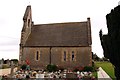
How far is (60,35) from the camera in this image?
1619 inches

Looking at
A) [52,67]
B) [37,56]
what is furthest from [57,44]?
[52,67]

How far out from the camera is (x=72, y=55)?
125ft

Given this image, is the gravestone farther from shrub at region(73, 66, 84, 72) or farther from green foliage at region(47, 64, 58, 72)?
green foliage at region(47, 64, 58, 72)

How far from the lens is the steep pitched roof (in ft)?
128

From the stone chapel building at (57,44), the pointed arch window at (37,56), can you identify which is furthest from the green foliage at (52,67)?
the pointed arch window at (37,56)

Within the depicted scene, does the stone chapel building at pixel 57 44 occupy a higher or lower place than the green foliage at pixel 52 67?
higher

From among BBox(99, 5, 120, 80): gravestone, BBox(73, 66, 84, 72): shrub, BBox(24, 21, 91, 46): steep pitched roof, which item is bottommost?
BBox(73, 66, 84, 72): shrub

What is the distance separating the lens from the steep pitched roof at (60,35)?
39.0 metres

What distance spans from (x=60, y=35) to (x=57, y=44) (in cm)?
259

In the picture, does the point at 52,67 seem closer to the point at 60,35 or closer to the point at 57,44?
the point at 57,44

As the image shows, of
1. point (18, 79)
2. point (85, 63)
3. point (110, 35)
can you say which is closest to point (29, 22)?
point (85, 63)

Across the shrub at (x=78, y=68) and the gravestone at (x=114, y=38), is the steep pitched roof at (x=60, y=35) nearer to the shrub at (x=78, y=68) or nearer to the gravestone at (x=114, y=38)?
the shrub at (x=78, y=68)

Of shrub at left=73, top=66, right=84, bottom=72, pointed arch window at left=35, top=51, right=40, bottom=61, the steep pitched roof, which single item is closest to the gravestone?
shrub at left=73, top=66, right=84, bottom=72

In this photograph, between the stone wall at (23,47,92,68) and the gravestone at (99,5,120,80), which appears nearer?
the gravestone at (99,5,120,80)
